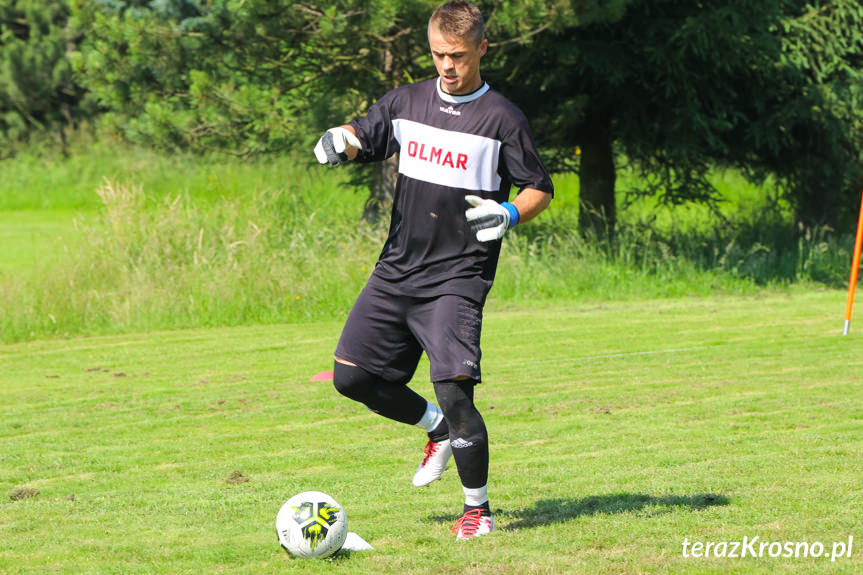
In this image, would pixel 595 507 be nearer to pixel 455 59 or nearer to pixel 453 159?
pixel 453 159

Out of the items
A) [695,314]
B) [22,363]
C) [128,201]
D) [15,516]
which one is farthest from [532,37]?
[15,516]

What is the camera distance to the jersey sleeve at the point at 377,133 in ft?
17.6

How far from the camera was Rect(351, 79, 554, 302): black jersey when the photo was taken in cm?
515

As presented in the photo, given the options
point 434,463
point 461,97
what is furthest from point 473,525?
point 461,97

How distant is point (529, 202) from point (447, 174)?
394 millimetres

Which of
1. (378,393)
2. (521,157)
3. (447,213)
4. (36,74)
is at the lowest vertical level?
(378,393)

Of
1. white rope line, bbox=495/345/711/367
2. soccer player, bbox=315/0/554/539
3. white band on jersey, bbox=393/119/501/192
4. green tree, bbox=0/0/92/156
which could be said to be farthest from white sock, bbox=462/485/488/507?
green tree, bbox=0/0/92/156

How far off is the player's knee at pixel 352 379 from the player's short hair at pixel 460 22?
1.62m

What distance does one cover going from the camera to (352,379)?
17.7 feet

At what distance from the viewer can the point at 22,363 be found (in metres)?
12.2

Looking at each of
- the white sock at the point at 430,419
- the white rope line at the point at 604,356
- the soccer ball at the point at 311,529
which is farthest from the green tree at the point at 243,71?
the soccer ball at the point at 311,529

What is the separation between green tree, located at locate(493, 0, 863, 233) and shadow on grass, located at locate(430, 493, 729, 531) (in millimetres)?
11200

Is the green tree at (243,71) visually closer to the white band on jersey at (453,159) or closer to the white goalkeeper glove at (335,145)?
the white goalkeeper glove at (335,145)

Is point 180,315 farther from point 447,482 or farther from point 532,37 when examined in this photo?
point 447,482
